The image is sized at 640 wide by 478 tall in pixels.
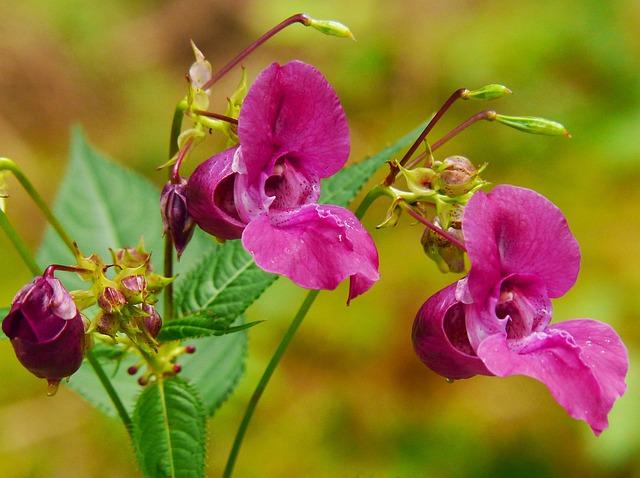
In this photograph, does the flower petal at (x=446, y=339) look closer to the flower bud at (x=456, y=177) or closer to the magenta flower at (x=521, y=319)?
the magenta flower at (x=521, y=319)

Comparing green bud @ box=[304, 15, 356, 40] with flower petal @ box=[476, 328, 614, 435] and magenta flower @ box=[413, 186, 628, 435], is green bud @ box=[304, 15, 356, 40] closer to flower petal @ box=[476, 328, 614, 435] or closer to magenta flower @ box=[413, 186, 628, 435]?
magenta flower @ box=[413, 186, 628, 435]

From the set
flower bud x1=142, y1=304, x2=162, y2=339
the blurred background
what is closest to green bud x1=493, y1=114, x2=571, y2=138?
flower bud x1=142, y1=304, x2=162, y2=339

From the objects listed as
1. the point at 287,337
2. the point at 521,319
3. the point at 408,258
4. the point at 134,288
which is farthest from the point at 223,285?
the point at 408,258

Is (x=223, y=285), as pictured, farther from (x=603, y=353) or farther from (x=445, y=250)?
(x=603, y=353)

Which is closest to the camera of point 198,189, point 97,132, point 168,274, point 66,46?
point 198,189

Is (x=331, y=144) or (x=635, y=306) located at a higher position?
(x=331, y=144)

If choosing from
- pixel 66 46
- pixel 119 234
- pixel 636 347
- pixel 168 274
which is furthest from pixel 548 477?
pixel 66 46

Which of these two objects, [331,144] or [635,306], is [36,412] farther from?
[331,144]
